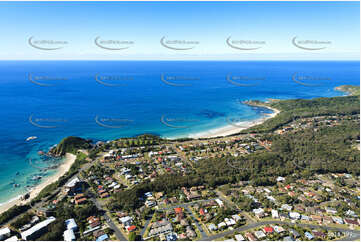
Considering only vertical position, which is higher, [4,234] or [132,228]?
[4,234]

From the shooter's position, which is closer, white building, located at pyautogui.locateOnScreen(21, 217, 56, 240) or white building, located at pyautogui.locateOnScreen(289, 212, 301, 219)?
white building, located at pyautogui.locateOnScreen(21, 217, 56, 240)

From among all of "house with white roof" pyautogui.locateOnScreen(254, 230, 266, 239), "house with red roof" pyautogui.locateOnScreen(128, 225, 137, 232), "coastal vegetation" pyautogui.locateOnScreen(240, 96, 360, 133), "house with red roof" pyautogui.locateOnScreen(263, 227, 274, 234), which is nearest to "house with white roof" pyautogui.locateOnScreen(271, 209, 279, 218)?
"house with red roof" pyautogui.locateOnScreen(263, 227, 274, 234)

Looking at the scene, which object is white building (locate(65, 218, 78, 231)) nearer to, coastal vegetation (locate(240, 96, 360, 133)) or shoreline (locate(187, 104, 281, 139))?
shoreline (locate(187, 104, 281, 139))

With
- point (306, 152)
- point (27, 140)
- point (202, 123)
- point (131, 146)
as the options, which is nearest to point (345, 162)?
point (306, 152)

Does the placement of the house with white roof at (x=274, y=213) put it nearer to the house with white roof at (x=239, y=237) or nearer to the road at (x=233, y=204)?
the road at (x=233, y=204)

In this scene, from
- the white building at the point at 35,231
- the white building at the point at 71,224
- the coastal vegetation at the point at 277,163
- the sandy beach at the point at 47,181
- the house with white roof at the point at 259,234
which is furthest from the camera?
the coastal vegetation at the point at 277,163

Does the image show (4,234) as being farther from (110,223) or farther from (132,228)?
(132,228)

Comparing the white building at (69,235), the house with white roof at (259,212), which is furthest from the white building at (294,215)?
the white building at (69,235)

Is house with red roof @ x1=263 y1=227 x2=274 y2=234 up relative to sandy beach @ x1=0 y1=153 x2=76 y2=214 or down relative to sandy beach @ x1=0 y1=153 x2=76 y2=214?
up

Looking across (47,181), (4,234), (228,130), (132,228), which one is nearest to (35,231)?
(4,234)

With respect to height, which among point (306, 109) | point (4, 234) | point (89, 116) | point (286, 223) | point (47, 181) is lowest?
point (47, 181)
